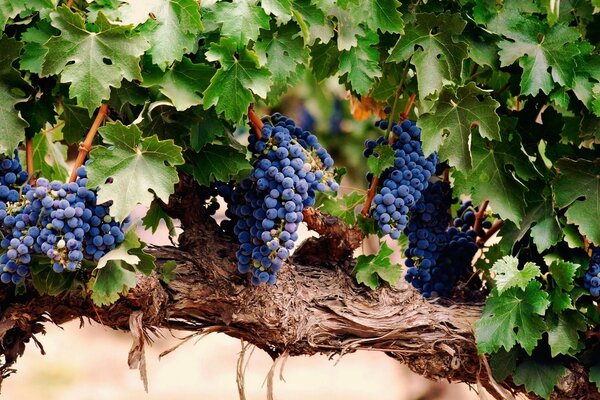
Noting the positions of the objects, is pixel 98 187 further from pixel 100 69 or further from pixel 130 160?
pixel 100 69

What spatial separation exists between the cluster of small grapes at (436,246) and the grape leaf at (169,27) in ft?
2.88

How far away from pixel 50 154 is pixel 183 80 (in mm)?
718

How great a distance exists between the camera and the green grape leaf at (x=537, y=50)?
207 centimetres

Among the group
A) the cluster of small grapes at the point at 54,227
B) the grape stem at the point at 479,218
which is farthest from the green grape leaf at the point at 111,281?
the grape stem at the point at 479,218

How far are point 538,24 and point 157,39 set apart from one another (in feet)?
3.12

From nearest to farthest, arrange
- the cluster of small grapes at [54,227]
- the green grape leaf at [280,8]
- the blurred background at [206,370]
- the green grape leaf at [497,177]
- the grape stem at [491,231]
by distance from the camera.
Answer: the cluster of small grapes at [54,227] < the green grape leaf at [280,8] < the green grape leaf at [497,177] < the grape stem at [491,231] < the blurred background at [206,370]

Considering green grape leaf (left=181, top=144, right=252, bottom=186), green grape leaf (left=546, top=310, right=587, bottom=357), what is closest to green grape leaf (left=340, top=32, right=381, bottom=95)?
green grape leaf (left=181, top=144, right=252, bottom=186)

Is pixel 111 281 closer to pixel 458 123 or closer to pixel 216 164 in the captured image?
pixel 216 164

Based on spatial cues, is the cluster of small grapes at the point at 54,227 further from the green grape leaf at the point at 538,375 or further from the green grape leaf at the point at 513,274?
the green grape leaf at the point at 538,375

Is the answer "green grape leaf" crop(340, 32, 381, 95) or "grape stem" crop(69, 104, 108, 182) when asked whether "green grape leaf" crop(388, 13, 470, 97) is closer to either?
"green grape leaf" crop(340, 32, 381, 95)

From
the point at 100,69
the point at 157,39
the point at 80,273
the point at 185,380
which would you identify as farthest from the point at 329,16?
the point at 185,380

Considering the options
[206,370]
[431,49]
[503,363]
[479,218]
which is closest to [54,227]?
[431,49]

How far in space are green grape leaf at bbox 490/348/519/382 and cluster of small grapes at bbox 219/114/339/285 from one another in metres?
0.64

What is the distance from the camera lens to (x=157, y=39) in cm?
174
